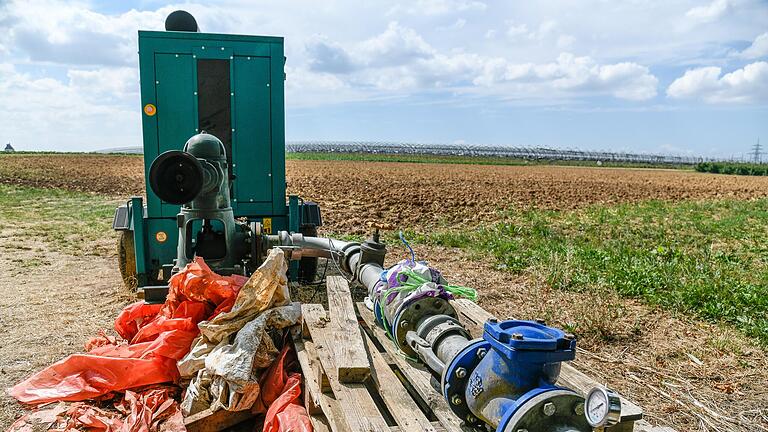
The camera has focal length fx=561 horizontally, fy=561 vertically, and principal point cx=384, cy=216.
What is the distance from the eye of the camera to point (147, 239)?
5.95 metres

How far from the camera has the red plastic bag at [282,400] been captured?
3033 millimetres

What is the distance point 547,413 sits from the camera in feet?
6.97

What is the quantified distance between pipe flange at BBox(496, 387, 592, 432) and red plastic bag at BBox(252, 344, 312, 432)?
1.27 metres

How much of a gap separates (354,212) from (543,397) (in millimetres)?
12124

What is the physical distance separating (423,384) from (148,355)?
1.92 meters

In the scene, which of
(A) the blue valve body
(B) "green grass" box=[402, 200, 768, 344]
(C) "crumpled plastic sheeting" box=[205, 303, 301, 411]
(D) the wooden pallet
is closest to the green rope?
(D) the wooden pallet

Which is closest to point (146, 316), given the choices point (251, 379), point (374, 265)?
point (251, 379)

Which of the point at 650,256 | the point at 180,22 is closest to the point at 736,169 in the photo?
the point at 650,256

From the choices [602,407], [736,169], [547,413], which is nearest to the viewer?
[602,407]

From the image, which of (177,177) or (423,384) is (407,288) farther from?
(177,177)

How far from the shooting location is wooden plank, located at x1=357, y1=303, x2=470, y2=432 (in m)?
2.69

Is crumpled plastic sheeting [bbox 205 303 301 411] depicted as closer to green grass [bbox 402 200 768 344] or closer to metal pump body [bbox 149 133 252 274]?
metal pump body [bbox 149 133 252 274]

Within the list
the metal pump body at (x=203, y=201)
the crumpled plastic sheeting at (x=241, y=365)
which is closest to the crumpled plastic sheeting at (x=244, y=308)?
the crumpled plastic sheeting at (x=241, y=365)

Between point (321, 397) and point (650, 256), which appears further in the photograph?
point (650, 256)
